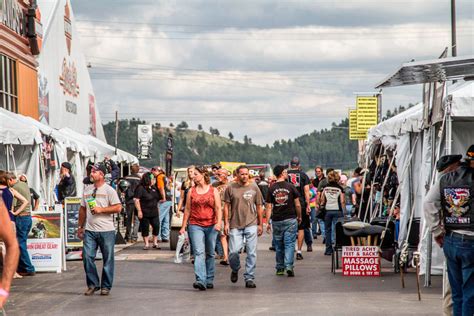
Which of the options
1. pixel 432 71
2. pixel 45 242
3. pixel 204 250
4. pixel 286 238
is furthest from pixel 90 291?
pixel 432 71

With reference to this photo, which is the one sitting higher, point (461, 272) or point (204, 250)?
point (461, 272)

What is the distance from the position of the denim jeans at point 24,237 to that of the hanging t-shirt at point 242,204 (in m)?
3.61

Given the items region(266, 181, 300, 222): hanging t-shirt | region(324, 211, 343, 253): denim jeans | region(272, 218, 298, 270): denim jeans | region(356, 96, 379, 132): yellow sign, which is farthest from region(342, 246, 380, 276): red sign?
region(356, 96, 379, 132): yellow sign

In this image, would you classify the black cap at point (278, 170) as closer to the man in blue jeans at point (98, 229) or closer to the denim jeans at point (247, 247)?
the denim jeans at point (247, 247)

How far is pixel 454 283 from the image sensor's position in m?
9.85

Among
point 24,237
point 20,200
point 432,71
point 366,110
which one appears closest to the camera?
point 432,71

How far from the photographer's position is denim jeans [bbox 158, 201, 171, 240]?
24642 millimetres

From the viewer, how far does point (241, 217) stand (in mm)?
15023

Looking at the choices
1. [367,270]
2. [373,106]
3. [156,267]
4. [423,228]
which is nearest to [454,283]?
[423,228]

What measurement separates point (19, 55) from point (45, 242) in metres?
9.68

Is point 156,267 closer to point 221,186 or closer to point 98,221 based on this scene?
point 221,186

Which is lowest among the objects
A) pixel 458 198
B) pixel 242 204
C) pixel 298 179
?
pixel 242 204

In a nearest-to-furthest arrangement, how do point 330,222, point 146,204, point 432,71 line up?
point 432,71 → point 330,222 → point 146,204

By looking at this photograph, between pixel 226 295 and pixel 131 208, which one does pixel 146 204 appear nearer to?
pixel 131 208
